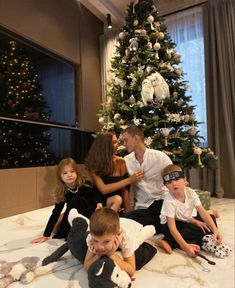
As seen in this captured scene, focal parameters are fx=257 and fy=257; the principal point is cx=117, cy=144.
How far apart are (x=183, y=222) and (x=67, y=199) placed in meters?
0.82

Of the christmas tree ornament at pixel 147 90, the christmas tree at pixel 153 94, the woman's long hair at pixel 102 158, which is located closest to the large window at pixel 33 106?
the christmas tree at pixel 153 94

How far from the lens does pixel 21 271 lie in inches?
50.3

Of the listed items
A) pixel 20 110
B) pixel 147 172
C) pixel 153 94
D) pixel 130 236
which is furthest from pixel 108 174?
pixel 20 110

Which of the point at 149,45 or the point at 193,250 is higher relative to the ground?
the point at 149,45

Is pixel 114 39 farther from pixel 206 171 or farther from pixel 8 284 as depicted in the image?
pixel 8 284

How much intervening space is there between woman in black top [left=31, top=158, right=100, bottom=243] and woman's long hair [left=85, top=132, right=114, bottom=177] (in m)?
0.14

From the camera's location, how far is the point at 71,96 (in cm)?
379

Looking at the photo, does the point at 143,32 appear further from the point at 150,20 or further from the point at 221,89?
the point at 221,89

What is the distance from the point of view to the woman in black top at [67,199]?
176 cm

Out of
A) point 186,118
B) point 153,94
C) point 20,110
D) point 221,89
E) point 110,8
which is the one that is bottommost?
point 186,118

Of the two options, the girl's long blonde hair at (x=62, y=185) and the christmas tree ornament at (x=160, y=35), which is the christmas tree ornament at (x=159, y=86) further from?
the girl's long blonde hair at (x=62, y=185)

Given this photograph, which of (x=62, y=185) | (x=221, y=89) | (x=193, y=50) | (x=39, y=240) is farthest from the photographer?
(x=193, y=50)

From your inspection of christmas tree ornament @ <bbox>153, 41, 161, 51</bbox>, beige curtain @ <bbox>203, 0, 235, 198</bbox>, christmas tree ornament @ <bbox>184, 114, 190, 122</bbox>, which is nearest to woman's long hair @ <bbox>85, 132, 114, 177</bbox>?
christmas tree ornament @ <bbox>184, 114, 190, 122</bbox>

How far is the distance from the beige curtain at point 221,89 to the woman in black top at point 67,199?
2.07m
